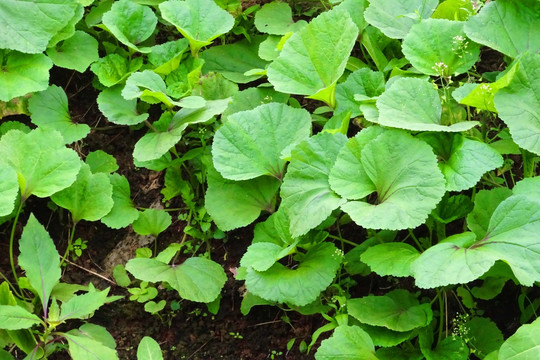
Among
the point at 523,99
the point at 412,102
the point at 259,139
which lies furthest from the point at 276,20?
the point at 523,99

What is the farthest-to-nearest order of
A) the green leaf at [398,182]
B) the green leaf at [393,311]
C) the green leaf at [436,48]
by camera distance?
the green leaf at [436,48]
the green leaf at [393,311]
the green leaf at [398,182]

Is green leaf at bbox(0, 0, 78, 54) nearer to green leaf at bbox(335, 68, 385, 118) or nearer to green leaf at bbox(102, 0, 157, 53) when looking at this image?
green leaf at bbox(102, 0, 157, 53)

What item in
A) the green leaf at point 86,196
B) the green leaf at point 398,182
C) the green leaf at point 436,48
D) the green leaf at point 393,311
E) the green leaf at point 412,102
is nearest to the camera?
the green leaf at point 398,182

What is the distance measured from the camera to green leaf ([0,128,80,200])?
92.0 inches

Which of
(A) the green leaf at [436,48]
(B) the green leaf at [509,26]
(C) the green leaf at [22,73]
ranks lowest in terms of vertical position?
(C) the green leaf at [22,73]

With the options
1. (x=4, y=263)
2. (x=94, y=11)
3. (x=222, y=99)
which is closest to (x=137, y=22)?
(x=94, y=11)

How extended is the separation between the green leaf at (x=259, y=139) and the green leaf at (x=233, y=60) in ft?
1.74

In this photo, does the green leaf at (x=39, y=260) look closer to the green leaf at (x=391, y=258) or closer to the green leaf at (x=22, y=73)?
the green leaf at (x=22, y=73)

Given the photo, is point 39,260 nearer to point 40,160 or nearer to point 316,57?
point 40,160

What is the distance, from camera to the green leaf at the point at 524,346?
5.23 ft

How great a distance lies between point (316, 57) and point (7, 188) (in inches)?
48.6

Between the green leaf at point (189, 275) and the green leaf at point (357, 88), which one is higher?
the green leaf at point (357, 88)

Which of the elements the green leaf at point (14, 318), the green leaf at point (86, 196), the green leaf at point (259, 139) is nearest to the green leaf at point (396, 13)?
the green leaf at point (259, 139)

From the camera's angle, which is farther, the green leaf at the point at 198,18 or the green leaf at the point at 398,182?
the green leaf at the point at 198,18
